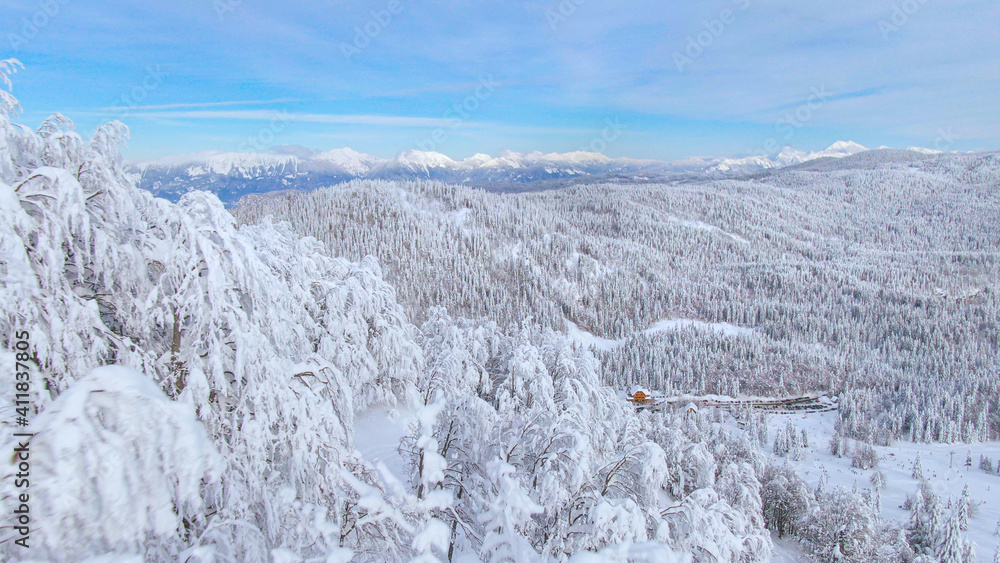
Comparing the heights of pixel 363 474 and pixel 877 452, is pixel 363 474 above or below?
above

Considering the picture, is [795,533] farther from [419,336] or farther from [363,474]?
[363,474]

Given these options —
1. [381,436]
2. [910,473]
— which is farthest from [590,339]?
[381,436]

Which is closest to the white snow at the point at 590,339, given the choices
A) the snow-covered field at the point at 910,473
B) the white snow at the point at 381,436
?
the snow-covered field at the point at 910,473

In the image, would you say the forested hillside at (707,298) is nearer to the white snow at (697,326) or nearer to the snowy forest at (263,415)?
the white snow at (697,326)

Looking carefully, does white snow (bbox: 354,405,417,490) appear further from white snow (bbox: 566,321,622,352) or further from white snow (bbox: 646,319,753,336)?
white snow (bbox: 646,319,753,336)

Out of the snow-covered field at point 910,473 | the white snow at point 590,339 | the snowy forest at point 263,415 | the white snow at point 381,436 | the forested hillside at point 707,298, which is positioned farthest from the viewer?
the white snow at point 590,339

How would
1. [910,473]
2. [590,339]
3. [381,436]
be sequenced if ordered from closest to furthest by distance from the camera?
1. [381,436]
2. [910,473]
3. [590,339]

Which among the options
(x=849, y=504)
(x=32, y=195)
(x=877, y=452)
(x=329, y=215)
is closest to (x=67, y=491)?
(x=32, y=195)

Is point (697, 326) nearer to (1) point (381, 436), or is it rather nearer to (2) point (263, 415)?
(1) point (381, 436)
